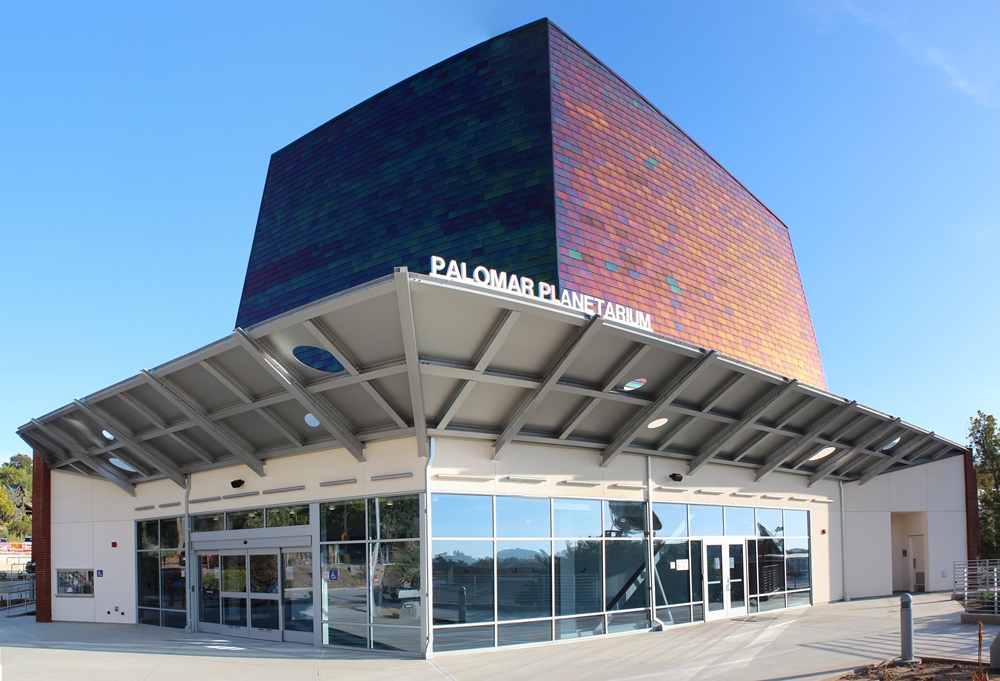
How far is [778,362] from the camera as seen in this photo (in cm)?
2550

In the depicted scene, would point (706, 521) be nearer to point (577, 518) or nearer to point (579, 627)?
point (577, 518)

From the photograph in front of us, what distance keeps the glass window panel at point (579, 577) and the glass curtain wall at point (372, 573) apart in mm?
3300

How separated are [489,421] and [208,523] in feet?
29.3

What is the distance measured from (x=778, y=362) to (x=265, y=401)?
17552mm

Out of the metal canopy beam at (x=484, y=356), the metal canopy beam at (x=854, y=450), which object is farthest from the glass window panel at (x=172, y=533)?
the metal canopy beam at (x=854, y=450)

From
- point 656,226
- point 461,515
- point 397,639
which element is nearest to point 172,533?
point 397,639

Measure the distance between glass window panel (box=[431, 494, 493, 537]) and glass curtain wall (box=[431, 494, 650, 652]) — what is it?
0.8 inches

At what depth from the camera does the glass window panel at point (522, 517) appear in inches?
612

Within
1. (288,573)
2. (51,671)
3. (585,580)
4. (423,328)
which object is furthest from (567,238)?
(51,671)

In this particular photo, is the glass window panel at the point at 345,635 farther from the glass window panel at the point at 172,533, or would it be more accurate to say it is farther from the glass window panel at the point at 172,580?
the glass window panel at the point at 172,533

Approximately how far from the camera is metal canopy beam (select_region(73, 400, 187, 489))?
60.3 ft

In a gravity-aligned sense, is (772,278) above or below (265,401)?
above

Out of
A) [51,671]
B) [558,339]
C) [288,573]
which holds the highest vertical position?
[558,339]

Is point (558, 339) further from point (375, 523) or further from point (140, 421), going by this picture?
point (140, 421)
